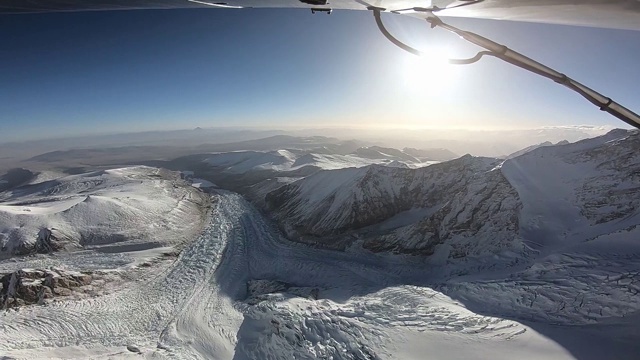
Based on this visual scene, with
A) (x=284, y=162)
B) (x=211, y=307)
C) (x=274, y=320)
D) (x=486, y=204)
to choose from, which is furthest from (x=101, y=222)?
(x=284, y=162)

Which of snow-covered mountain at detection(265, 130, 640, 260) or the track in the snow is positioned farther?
snow-covered mountain at detection(265, 130, 640, 260)

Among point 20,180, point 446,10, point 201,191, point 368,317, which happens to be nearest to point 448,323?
point 368,317

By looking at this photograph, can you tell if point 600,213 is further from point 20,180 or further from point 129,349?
point 20,180

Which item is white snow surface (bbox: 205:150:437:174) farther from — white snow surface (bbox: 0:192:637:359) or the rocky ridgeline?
the rocky ridgeline

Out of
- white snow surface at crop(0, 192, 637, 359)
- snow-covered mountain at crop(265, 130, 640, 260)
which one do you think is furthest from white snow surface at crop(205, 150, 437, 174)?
white snow surface at crop(0, 192, 637, 359)

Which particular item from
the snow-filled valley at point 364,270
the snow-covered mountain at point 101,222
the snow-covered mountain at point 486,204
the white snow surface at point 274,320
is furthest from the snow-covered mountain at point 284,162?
the white snow surface at point 274,320

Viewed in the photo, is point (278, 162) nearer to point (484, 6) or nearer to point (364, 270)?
point (364, 270)

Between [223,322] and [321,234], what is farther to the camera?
[321,234]
